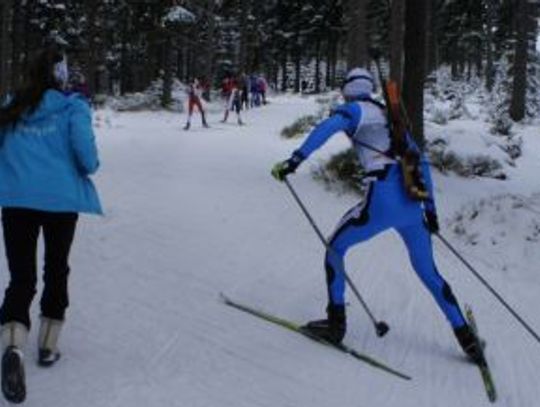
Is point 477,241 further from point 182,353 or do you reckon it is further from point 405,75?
point 182,353

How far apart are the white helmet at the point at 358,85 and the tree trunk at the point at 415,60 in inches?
285

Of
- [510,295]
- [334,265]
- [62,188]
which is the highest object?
[62,188]

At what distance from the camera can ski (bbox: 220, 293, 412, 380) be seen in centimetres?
684

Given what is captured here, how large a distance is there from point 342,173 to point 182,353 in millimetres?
8206

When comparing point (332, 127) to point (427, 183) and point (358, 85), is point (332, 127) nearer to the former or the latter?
point (358, 85)

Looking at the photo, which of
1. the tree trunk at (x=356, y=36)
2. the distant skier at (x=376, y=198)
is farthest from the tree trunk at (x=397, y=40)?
the distant skier at (x=376, y=198)

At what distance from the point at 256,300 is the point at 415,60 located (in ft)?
23.9

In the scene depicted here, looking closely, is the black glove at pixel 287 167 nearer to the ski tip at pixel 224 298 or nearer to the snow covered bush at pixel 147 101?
the ski tip at pixel 224 298

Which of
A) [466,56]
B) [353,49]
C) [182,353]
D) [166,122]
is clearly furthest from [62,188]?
[466,56]

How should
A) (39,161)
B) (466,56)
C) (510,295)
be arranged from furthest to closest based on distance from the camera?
(466,56) < (510,295) < (39,161)

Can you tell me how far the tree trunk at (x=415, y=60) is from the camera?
560 inches

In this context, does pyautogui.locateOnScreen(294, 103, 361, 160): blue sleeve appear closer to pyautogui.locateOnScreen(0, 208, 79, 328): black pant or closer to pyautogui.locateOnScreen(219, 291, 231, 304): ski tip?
pyautogui.locateOnScreen(0, 208, 79, 328): black pant

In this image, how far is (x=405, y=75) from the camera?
14.9 meters

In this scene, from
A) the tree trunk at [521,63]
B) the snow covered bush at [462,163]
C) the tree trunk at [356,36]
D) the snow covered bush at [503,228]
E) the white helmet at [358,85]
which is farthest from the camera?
the tree trunk at [521,63]
